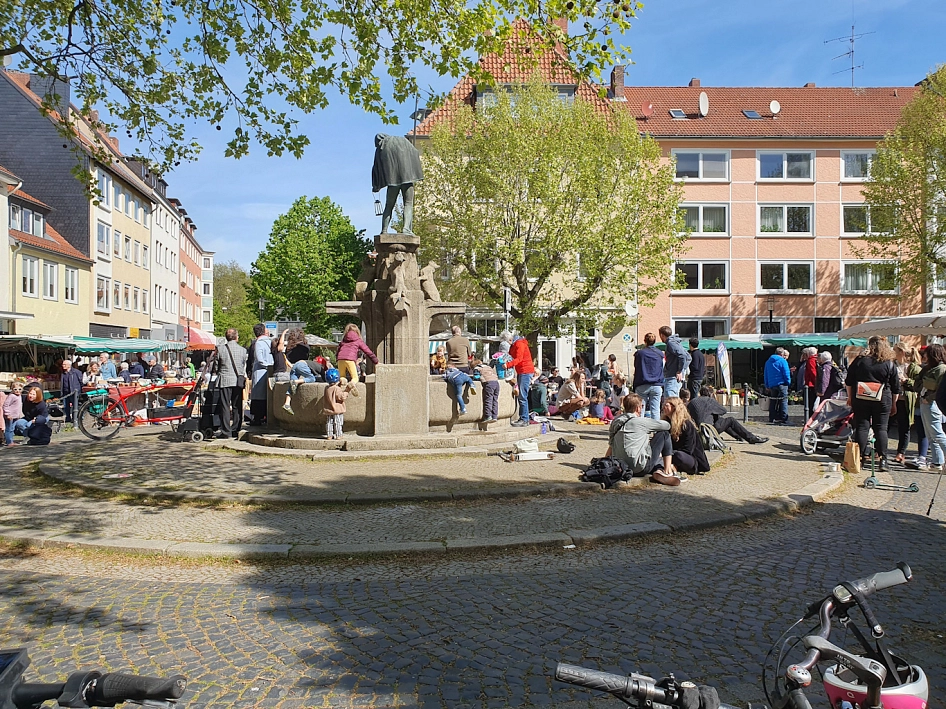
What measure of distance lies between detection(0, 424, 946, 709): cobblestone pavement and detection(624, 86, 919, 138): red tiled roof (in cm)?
3830

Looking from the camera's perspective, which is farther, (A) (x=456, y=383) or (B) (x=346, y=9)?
(A) (x=456, y=383)

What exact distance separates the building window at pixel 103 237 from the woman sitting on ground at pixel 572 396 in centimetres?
3319

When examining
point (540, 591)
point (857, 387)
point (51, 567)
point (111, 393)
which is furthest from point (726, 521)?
point (111, 393)

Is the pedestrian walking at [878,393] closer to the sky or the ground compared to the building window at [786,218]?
closer to the ground

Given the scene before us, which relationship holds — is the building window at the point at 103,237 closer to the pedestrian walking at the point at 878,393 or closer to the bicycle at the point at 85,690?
the pedestrian walking at the point at 878,393

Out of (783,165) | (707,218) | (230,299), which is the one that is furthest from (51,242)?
(230,299)

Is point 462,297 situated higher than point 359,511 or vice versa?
point 462,297

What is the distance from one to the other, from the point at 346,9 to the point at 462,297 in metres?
22.7

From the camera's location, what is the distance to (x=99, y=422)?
48.5 ft

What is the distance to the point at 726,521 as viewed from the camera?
24.0 ft

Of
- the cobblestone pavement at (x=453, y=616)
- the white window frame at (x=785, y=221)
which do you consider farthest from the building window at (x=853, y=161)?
the cobblestone pavement at (x=453, y=616)

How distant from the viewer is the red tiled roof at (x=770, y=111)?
Answer: 4066cm

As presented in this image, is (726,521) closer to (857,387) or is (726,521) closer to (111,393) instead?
(857,387)

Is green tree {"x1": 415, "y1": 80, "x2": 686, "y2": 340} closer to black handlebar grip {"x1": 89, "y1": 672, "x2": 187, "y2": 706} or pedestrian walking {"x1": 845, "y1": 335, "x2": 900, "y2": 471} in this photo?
pedestrian walking {"x1": 845, "y1": 335, "x2": 900, "y2": 471}
